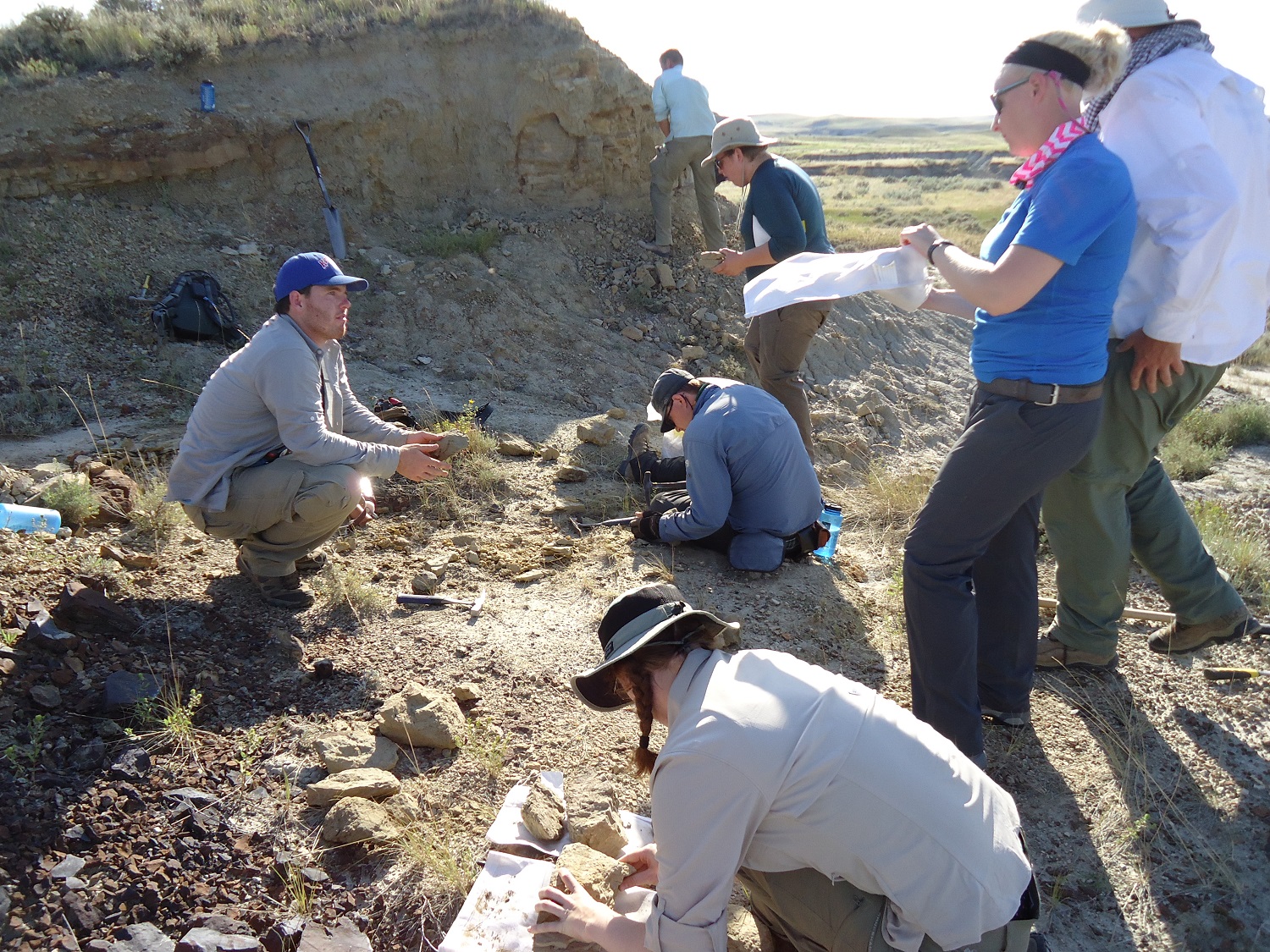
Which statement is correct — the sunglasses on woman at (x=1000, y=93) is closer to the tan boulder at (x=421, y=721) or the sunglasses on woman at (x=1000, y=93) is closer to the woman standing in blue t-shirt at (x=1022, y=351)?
the woman standing in blue t-shirt at (x=1022, y=351)

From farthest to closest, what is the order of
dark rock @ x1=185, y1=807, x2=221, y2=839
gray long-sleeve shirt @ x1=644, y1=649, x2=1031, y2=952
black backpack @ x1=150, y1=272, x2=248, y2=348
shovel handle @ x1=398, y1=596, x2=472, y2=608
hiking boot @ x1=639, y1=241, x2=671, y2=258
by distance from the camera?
hiking boot @ x1=639, y1=241, x2=671, y2=258, black backpack @ x1=150, y1=272, x2=248, y2=348, shovel handle @ x1=398, y1=596, x2=472, y2=608, dark rock @ x1=185, y1=807, x2=221, y2=839, gray long-sleeve shirt @ x1=644, y1=649, x2=1031, y2=952

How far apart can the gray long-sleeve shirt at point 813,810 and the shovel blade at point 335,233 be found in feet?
27.4

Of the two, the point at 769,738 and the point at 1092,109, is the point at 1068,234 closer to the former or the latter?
the point at 1092,109

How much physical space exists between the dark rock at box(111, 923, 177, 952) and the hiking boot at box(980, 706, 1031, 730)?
9.02 ft

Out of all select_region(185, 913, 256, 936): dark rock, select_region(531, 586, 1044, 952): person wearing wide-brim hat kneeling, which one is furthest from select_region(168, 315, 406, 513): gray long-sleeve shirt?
select_region(531, 586, 1044, 952): person wearing wide-brim hat kneeling

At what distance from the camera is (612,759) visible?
3.40 metres

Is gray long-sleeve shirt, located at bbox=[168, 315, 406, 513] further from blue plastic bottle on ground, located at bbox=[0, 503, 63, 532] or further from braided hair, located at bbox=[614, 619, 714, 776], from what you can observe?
braided hair, located at bbox=[614, 619, 714, 776]

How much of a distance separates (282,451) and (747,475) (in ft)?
7.45

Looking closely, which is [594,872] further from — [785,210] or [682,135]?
[682,135]

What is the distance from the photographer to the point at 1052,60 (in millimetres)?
2498

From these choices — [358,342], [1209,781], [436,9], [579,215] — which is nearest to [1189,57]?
[1209,781]

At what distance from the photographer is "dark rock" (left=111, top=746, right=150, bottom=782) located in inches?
116

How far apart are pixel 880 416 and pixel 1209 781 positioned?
632cm

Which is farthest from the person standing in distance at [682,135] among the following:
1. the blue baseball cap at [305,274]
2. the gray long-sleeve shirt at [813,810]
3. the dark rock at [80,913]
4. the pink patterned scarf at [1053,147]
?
the dark rock at [80,913]
